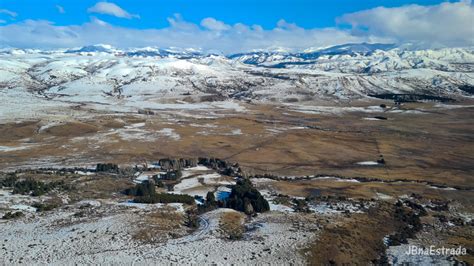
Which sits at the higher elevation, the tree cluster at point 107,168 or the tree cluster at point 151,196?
the tree cluster at point 151,196

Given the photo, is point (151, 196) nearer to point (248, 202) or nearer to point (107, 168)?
point (248, 202)

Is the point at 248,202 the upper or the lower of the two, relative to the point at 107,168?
upper

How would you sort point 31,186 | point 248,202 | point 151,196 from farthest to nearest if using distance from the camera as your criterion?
point 31,186
point 151,196
point 248,202

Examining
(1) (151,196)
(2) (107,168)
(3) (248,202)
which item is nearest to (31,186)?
(1) (151,196)

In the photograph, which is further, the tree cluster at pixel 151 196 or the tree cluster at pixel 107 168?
the tree cluster at pixel 107 168

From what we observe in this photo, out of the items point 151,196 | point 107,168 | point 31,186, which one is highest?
point 31,186

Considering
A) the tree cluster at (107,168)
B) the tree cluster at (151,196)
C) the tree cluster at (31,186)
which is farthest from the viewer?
the tree cluster at (107,168)

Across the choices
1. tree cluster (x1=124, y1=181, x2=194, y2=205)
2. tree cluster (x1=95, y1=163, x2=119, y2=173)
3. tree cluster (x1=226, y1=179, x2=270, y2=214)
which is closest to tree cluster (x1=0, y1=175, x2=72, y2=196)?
tree cluster (x1=124, y1=181, x2=194, y2=205)

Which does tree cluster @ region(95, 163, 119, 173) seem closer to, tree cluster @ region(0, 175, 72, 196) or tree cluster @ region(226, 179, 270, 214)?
tree cluster @ region(0, 175, 72, 196)

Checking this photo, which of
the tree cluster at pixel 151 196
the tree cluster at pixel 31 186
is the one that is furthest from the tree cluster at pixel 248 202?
the tree cluster at pixel 31 186

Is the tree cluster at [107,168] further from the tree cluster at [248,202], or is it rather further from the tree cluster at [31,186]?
the tree cluster at [248,202]

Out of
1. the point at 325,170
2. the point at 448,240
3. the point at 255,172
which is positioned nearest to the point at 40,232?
the point at 448,240
